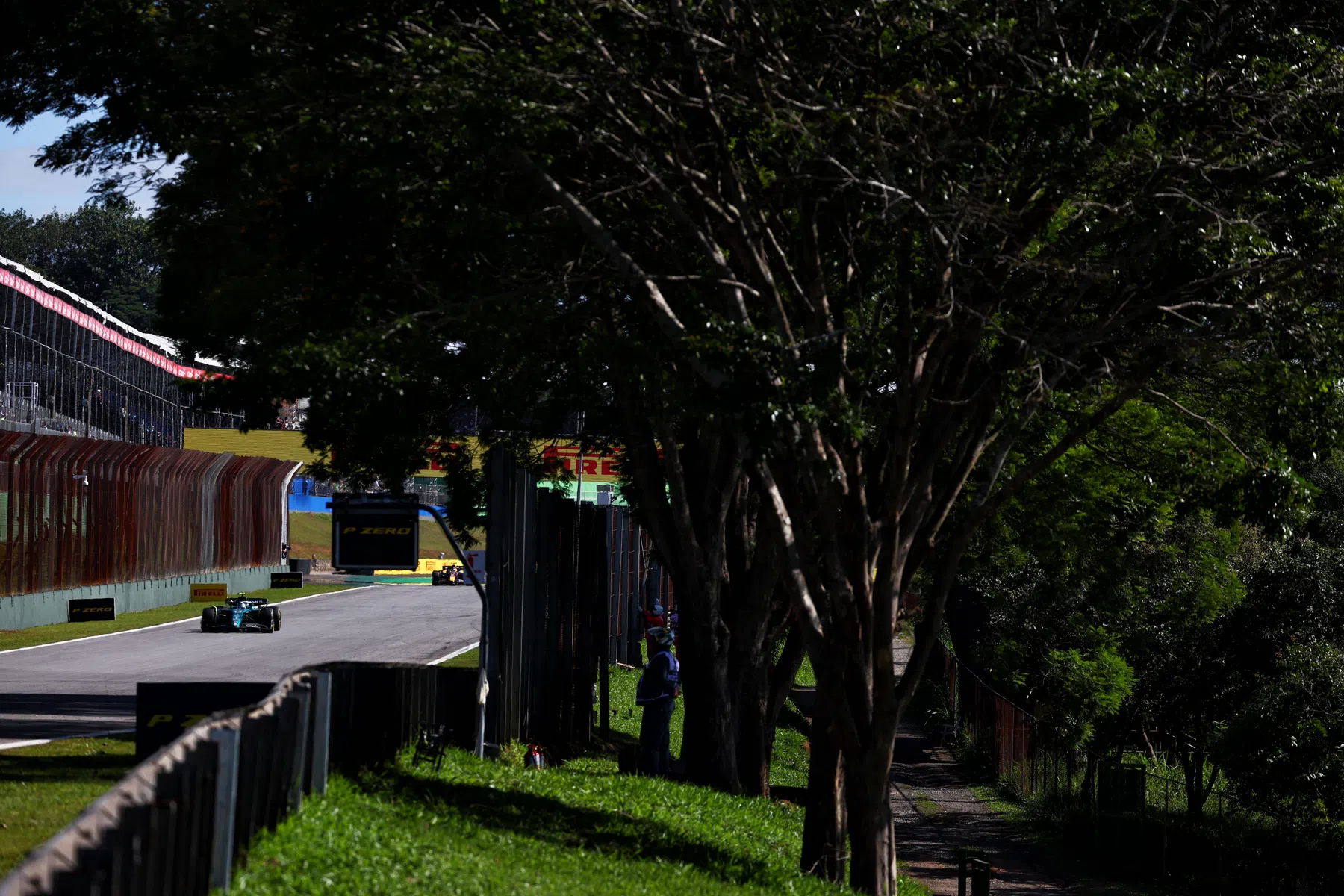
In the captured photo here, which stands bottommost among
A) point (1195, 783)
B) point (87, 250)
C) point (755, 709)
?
point (1195, 783)

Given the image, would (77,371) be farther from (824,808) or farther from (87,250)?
(87,250)

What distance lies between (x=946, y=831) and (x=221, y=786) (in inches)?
812

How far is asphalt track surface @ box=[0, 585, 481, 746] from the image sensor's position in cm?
1966

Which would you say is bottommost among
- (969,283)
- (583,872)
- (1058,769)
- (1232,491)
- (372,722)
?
(1058,769)

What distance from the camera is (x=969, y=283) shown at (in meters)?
13.0

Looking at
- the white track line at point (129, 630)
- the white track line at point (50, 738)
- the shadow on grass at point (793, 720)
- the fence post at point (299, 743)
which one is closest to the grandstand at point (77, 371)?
the white track line at point (129, 630)

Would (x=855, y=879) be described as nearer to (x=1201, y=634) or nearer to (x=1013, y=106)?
(x=1013, y=106)

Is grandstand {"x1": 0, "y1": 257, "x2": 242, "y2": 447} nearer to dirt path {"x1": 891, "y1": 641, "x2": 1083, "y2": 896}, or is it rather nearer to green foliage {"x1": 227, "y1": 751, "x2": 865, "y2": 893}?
dirt path {"x1": 891, "y1": 641, "x2": 1083, "y2": 896}

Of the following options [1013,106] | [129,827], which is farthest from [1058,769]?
[129,827]

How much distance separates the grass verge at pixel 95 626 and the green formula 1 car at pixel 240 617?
2184 mm

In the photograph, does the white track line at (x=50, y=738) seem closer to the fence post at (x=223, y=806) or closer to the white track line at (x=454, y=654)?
the fence post at (x=223, y=806)

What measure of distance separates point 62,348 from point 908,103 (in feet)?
125

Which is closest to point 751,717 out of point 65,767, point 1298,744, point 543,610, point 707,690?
point 707,690

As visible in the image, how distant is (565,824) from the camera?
12516 mm
